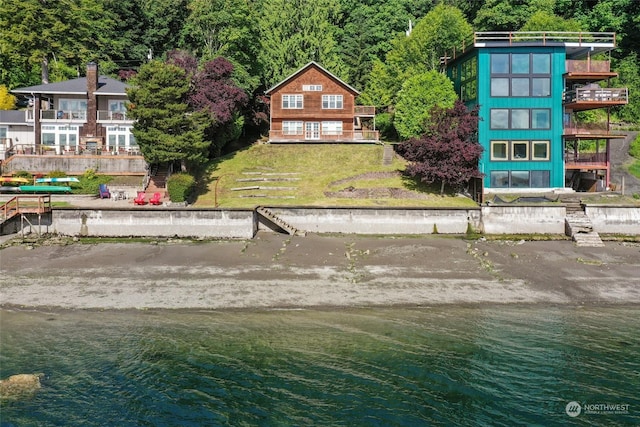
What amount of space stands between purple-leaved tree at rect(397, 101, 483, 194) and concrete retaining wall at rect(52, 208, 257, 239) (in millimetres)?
14454

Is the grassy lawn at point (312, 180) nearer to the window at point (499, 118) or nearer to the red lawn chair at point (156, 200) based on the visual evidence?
the red lawn chair at point (156, 200)

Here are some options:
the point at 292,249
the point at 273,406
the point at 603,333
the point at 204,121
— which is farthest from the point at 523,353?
the point at 204,121

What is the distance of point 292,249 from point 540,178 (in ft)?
76.3

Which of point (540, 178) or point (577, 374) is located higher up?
point (540, 178)

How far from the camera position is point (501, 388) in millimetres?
13977

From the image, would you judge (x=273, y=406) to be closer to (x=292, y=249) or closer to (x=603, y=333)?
(x=603, y=333)

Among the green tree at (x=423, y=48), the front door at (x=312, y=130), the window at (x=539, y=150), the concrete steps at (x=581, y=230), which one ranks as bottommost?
the concrete steps at (x=581, y=230)

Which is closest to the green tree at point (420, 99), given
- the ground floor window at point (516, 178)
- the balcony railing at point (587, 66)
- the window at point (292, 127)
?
the ground floor window at point (516, 178)

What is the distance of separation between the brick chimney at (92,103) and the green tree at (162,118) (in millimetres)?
11806

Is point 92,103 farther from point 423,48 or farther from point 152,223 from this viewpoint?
point 423,48

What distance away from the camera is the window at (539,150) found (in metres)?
41.4

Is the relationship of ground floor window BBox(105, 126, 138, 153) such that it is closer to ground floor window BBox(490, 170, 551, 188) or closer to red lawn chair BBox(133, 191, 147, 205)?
red lawn chair BBox(133, 191, 147, 205)

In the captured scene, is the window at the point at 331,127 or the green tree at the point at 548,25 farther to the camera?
the window at the point at 331,127

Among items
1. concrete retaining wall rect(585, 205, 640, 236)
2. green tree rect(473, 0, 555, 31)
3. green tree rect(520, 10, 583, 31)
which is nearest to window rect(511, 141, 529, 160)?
concrete retaining wall rect(585, 205, 640, 236)
